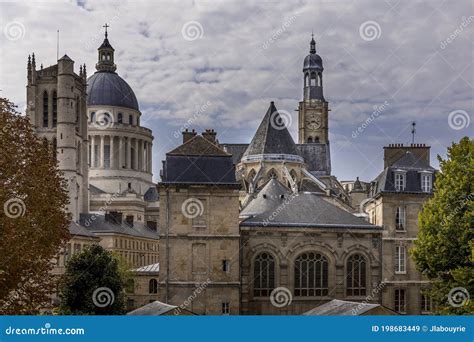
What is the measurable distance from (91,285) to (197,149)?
12.7m

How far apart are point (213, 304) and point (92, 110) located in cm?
10198

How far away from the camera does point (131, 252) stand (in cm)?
11138

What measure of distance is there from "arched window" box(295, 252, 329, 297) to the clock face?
10117cm

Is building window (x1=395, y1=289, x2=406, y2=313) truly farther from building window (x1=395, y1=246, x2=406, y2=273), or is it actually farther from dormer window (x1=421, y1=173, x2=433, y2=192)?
dormer window (x1=421, y1=173, x2=433, y2=192)

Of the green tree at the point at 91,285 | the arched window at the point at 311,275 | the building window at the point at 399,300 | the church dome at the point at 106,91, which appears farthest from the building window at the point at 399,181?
the church dome at the point at 106,91

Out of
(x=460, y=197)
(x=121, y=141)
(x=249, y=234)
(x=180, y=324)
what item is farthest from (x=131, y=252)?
(x=180, y=324)

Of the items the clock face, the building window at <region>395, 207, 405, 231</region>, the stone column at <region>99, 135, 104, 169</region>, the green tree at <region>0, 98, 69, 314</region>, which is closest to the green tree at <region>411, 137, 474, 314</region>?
the building window at <region>395, 207, 405, 231</region>

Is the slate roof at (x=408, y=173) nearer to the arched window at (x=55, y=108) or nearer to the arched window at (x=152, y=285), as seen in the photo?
the arched window at (x=152, y=285)

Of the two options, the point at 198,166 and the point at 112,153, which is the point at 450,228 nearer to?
the point at 198,166

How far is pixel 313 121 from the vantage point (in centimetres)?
15500

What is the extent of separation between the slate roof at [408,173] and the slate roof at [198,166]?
1171cm

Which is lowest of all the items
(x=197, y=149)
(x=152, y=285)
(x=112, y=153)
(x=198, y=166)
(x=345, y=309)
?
(x=152, y=285)

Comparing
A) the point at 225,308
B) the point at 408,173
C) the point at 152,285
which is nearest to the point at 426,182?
the point at 408,173

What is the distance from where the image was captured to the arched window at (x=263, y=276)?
53875 mm
